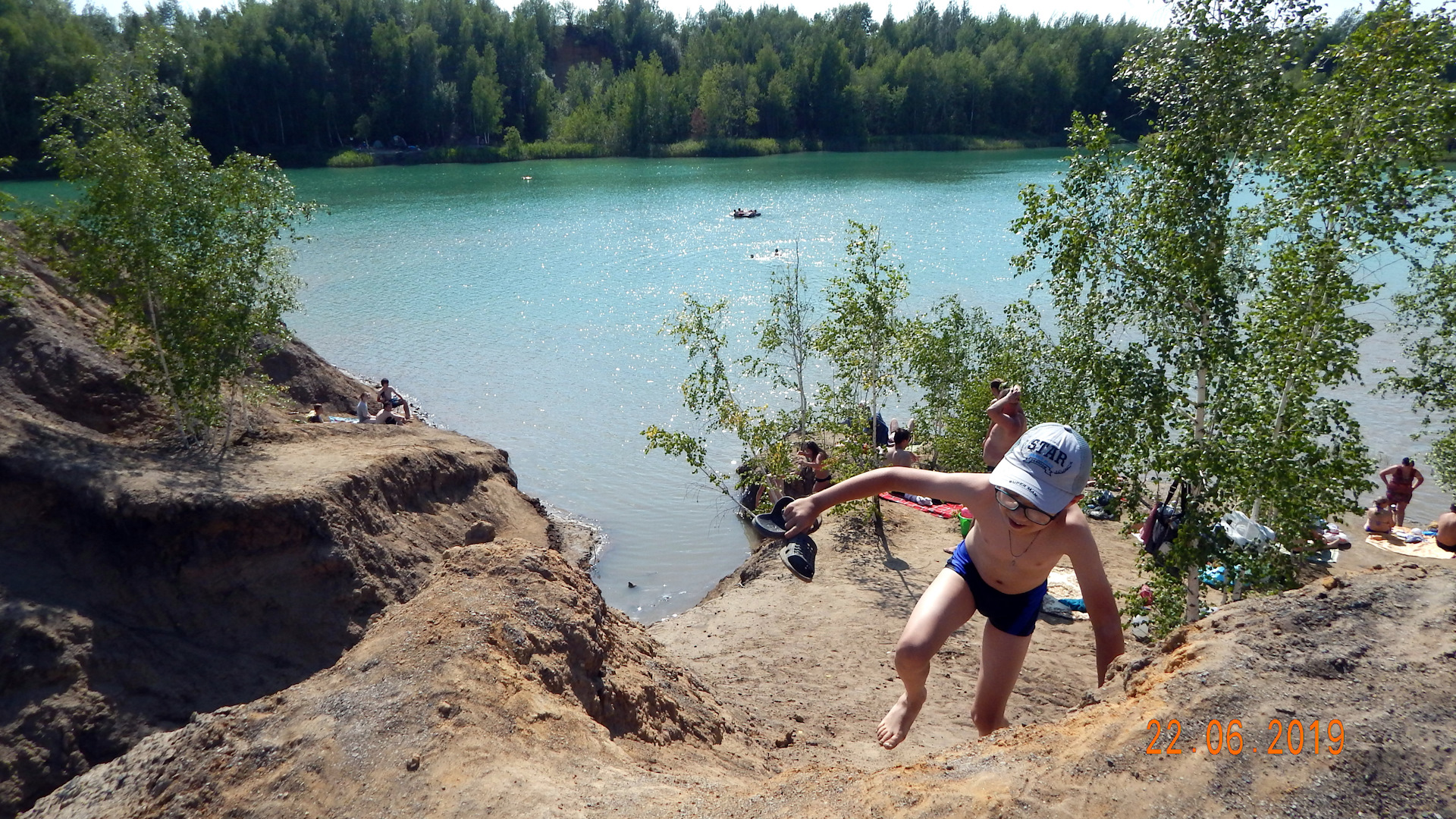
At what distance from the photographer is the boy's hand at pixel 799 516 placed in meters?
4.79

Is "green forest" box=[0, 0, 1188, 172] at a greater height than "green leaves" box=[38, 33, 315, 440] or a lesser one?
greater

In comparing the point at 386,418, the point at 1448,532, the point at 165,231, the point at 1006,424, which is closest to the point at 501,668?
the point at 1006,424

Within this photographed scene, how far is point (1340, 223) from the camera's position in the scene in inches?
288

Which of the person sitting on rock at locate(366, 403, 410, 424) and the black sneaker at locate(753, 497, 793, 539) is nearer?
the black sneaker at locate(753, 497, 793, 539)

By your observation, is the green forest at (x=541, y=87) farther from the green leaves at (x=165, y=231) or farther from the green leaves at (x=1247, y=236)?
the green leaves at (x=1247, y=236)

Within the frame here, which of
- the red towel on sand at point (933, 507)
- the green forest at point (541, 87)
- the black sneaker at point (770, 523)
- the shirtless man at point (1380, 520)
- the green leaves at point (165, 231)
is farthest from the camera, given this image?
the green forest at point (541, 87)

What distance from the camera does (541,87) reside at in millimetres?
101875

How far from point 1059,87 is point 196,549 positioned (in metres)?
98.0

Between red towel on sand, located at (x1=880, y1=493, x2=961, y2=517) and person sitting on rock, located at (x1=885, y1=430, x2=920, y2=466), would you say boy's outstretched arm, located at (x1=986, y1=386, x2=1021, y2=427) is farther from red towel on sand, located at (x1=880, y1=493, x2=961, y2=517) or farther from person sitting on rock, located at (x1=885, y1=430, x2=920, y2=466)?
red towel on sand, located at (x1=880, y1=493, x2=961, y2=517)

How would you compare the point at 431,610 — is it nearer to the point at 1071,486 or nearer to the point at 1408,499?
the point at 1071,486

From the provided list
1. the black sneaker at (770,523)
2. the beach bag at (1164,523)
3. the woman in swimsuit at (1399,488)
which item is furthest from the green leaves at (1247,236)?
the woman in swimsuit at (1399,488)

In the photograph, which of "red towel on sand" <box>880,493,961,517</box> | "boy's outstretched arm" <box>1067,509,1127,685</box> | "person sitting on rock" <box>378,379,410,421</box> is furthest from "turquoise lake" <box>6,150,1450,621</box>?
"boy's outstretched arm" <box>1067,509,1127,685</box>

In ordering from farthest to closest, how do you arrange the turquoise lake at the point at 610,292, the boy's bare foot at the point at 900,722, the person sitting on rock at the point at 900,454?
the turquoise lake at the point at 610,292 < the person sitting on rock at the point at 900,454 < the boy's bare foot at the point at 900,722

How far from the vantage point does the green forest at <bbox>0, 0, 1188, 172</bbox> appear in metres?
85.6
